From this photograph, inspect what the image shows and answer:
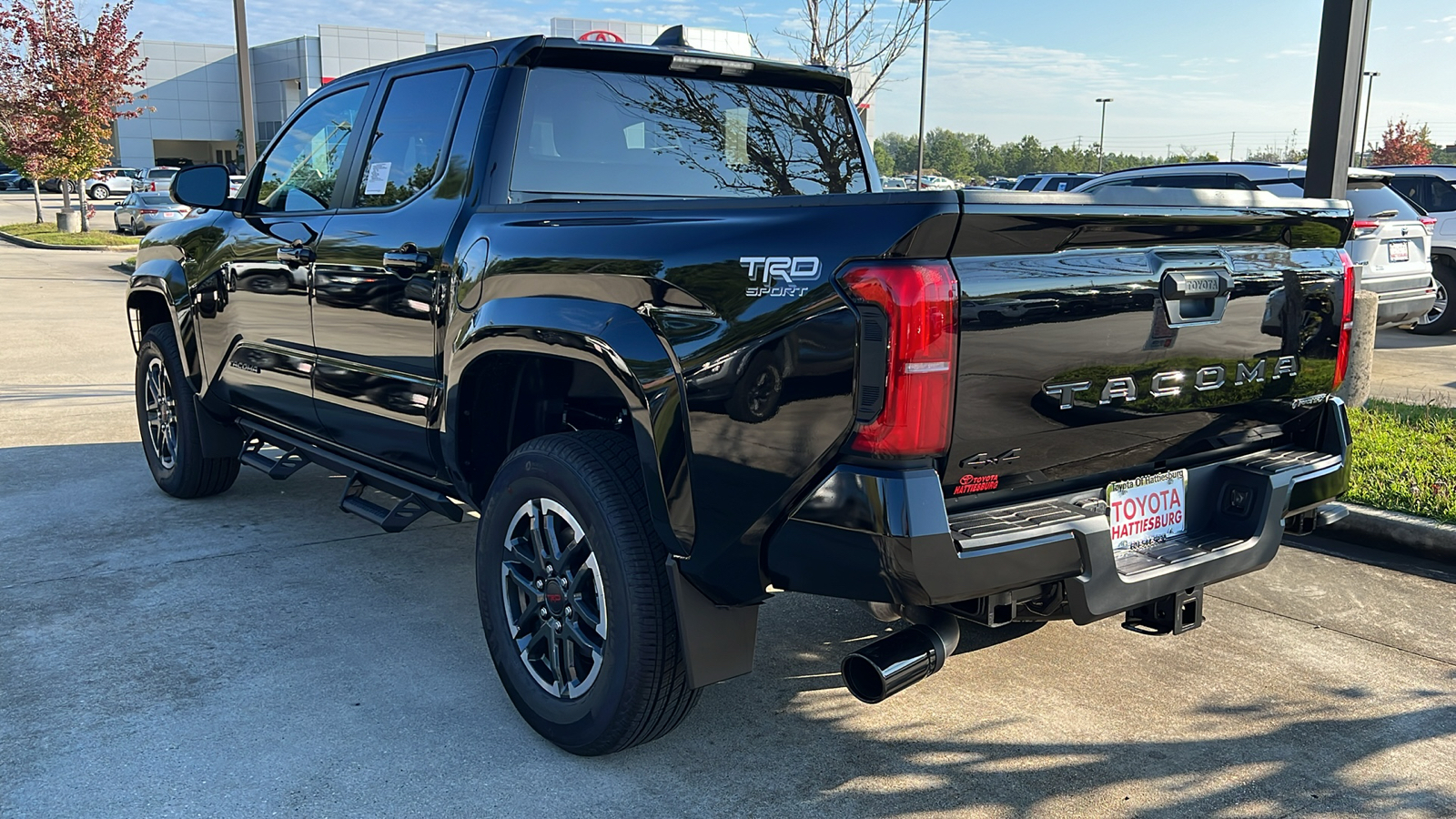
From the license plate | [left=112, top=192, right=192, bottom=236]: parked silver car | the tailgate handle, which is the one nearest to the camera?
the tailgate handle

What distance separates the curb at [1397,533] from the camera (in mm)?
5004

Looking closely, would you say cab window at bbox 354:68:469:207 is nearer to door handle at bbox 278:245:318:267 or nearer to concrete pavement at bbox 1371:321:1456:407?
door handle at bbox 278:245:318:267

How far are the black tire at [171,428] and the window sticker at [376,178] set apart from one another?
6.09ft

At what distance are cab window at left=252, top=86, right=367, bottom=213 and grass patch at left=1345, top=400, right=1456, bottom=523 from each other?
4166mm

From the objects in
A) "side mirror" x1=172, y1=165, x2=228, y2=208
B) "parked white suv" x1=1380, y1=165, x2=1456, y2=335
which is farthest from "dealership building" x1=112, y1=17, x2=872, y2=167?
"side mirror" x1=172, y1=165, x2=228, y2=208

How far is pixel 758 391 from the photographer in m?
2.62

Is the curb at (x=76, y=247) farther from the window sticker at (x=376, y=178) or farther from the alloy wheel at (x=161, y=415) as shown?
the window sticker at (x=376, y=178)

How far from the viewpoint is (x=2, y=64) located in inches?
1153

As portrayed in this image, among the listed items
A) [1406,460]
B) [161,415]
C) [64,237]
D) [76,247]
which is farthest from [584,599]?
[64,237]

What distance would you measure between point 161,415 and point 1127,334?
5.00 meters

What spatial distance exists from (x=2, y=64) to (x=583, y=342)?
32918mm

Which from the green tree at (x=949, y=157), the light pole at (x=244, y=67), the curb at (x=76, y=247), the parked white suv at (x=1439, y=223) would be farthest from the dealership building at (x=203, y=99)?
the parked white suv at (x=1439, y=223)

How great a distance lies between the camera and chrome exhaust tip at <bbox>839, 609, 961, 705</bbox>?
2.70 meters

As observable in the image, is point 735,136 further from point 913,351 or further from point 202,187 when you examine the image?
point 202,187
